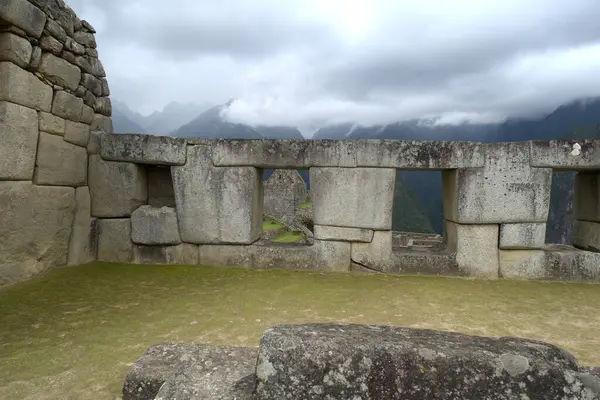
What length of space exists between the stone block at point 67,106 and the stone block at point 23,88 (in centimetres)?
12

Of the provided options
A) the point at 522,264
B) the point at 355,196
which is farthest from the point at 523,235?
the point at 355,196

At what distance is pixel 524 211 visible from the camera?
5.86m

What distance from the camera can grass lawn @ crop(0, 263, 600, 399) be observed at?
3000 millimetres

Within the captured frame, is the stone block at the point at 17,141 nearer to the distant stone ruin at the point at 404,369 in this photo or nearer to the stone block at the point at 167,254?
the stone block at the point at 167,254

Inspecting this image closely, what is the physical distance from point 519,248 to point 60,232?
6.98 m

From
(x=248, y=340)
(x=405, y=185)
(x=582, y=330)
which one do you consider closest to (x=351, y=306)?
(x=248, y=340)

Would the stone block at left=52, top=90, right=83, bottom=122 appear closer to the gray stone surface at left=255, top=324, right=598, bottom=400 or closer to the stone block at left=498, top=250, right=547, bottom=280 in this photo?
the gray stone surface at left=255, top=324, right=598, bottom=400

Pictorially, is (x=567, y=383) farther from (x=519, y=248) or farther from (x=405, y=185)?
(x=405, y=185)

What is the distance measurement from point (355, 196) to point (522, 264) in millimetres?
2770

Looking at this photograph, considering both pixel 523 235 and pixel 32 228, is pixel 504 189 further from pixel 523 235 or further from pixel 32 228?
pixel 32 228

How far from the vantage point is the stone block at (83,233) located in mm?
6090

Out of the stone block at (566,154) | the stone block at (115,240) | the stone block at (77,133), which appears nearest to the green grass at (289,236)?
the stone block at (115,240)

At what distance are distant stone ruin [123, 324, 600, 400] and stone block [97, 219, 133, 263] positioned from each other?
5216 mm

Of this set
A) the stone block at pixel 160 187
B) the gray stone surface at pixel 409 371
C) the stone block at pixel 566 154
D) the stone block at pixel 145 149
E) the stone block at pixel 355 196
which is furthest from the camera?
the stone block at pixel 160 187
